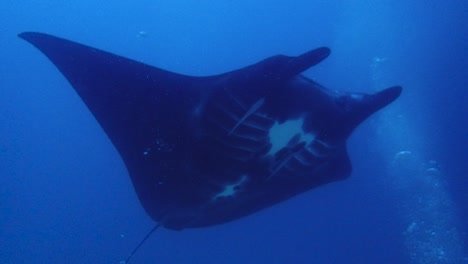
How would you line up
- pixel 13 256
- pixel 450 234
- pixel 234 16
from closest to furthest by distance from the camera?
pixel 450 234 → pixel 13 256 → pixel 234 16

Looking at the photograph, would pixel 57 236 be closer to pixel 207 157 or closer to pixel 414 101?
pixel 414 101

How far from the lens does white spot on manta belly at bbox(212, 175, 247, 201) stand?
3.35 m

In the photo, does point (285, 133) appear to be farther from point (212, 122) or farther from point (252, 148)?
point (212, 122)

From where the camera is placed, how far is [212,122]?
3.09 m

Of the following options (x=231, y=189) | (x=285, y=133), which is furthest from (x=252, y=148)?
(x=231, y=189)

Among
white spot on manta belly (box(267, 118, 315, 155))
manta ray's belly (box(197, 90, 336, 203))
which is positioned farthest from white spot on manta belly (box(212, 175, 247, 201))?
white spot on manta belly (box(267, 118, 315, 155))

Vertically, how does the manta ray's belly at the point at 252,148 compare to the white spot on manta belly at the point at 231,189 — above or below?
above

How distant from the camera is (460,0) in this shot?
2706 cm

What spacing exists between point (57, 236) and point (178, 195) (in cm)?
3206

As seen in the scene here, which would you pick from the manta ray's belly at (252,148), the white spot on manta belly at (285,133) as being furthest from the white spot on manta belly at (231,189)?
the white spot on manta belly at (285,133)

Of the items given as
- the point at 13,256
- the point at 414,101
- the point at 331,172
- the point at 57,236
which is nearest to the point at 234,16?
the point at 414,101

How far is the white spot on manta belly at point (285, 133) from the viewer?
9.97 ft

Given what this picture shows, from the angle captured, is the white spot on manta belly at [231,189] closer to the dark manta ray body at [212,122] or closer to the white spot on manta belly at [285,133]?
the dark manta ray body at [212,122]

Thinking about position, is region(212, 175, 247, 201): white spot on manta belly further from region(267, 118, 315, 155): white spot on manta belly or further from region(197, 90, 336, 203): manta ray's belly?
region(267, 118, 315, 155): white spot on manta belly
